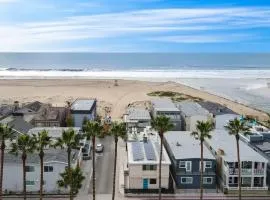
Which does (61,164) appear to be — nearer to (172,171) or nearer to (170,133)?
(172,171)

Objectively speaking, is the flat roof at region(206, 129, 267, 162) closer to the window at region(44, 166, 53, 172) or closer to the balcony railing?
the balcony railing

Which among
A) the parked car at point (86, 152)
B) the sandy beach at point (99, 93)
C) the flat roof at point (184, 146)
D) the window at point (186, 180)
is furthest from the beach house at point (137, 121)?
the sandy beach at point (99, 93)

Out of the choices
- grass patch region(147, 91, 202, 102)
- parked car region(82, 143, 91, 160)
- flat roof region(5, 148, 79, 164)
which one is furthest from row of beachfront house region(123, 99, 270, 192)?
grass patch region(147, 91, 202, 102)

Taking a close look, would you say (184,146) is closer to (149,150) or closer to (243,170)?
(149,150)

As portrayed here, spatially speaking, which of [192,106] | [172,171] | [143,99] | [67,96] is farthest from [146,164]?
Answer: [67,96]

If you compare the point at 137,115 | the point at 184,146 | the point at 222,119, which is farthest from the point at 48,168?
the point at 222,119

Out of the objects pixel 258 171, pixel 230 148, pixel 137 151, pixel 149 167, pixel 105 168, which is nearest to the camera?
pixel 149 167

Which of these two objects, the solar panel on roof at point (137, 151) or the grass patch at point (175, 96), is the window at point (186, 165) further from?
the grass patch at point (175, 96)
